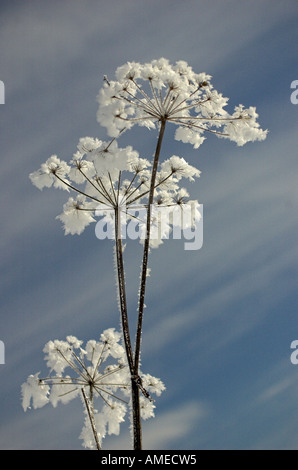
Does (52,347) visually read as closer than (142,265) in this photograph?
No

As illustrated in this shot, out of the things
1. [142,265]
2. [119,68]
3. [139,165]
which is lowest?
[142,265]

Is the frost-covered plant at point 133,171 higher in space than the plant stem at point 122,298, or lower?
higher

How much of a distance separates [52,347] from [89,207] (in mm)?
4724

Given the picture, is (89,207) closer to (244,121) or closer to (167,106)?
(167,106)

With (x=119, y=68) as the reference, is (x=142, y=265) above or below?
below

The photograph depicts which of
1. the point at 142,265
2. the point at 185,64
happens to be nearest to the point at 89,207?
the point at 142,265

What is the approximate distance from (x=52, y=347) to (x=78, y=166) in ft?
19.0

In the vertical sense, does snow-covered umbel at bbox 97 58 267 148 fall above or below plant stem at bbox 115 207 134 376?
above

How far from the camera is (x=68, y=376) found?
11.5m

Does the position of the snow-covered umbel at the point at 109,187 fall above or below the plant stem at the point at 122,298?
above

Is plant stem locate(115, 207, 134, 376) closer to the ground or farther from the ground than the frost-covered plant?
closer to the ground

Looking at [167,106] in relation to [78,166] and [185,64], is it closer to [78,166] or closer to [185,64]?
[185,64]
